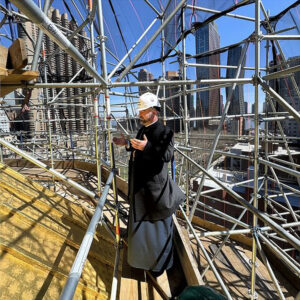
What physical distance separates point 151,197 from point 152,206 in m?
0.11

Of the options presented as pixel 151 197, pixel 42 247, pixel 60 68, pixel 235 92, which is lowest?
pixel 42 247

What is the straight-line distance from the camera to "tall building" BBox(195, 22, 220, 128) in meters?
5.37

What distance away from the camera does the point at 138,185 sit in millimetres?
2094

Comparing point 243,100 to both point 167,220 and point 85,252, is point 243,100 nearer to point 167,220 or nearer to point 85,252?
point 167,220

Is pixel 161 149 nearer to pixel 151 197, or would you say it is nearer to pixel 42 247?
pixel 151 197

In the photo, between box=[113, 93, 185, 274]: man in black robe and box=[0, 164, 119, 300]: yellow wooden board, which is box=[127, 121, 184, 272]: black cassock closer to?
box=[113, 93, 185, 274]: man in black robe

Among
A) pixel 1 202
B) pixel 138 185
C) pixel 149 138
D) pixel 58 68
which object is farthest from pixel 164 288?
pixel 58 68

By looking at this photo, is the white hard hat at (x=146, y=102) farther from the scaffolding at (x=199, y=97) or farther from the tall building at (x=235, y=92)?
the tall building at (x=235, y=92)

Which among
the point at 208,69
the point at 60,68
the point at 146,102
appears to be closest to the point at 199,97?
the point at 208,69

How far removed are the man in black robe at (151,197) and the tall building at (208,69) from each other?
3878 millimetres

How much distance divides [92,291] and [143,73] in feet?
22.6

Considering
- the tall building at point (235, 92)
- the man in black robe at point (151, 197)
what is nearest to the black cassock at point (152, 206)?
the man in black robe at point (151, 197)

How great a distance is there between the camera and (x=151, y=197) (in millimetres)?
2068

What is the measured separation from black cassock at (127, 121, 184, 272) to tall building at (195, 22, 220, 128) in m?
4.05
